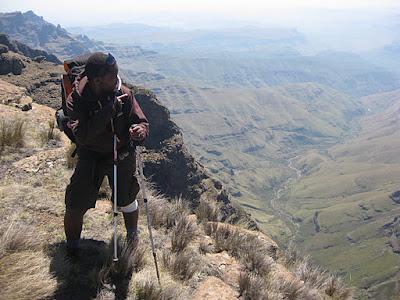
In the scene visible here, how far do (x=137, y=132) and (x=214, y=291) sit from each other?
10.2ft

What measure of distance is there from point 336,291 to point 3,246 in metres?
6.83

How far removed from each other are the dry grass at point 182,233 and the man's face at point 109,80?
3511 mm

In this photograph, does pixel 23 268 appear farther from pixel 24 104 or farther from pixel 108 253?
pixel 24 104

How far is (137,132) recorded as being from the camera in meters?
7.00

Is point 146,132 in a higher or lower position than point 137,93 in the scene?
higher

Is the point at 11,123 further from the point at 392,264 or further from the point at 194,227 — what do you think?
the point at 392,264

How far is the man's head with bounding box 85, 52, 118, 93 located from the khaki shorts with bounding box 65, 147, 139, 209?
113 centimetres

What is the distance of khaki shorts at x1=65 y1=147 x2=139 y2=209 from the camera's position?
705 cm

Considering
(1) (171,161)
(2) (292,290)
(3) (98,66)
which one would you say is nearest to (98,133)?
(3) (98,66)

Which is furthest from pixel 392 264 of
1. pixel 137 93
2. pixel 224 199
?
pixel 137 93

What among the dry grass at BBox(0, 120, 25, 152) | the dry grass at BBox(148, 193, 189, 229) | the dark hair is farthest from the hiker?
the dry grass at BBox(0, 120, 25, 152)

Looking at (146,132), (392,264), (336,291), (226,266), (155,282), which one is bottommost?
(392,264)

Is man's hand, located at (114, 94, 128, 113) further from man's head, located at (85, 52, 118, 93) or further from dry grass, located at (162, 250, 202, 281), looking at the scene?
dry grass, located at (162, 250, 202, 281)

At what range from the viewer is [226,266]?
894 cm
